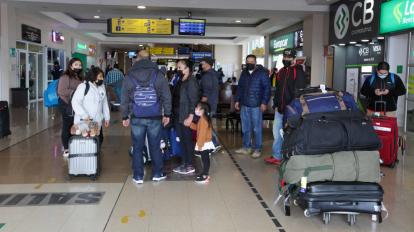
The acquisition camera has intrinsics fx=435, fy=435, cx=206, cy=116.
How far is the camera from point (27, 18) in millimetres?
15750

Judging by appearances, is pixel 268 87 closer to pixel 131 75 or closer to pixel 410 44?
pixel 131 75

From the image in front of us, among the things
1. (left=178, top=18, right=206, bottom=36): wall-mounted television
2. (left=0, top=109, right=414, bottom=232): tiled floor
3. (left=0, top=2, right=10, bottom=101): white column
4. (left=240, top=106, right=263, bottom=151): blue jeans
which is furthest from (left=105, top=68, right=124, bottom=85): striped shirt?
(left=240, top=106, right=263, bottom=151): blue jeans

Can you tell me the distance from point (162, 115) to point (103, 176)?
1056mm

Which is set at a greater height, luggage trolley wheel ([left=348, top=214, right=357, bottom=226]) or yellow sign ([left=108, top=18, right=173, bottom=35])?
yellow sign ([left=108, top=18, right=173, bottom=35])

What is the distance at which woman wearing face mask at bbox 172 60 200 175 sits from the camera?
5.27 metres

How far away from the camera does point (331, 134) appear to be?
3615 millimetres

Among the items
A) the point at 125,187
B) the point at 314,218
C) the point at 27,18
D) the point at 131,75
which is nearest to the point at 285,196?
the point at 314,218

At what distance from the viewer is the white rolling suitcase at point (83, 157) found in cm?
507

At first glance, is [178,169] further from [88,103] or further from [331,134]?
[331,134]

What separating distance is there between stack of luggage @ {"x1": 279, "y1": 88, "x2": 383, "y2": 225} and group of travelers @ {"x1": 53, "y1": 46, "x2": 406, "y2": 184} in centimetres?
92

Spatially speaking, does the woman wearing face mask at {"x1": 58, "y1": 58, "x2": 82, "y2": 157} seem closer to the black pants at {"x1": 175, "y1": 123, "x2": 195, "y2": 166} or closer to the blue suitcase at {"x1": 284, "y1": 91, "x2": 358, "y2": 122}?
the black pants at {"x1": 175, "y1": 123, "x2": 195, "y2": 166}

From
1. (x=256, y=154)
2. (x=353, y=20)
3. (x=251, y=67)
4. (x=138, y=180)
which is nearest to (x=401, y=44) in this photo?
(x=353, y=20)

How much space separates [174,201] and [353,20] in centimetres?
833

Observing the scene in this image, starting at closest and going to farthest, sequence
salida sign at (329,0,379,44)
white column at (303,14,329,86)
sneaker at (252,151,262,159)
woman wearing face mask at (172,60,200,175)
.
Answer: woman wearing face mask at (172,60,200,175)
sneaker at (252,151,262,159)
salida sign at (329,0,379,44)
white column at (303,14,329,86)
